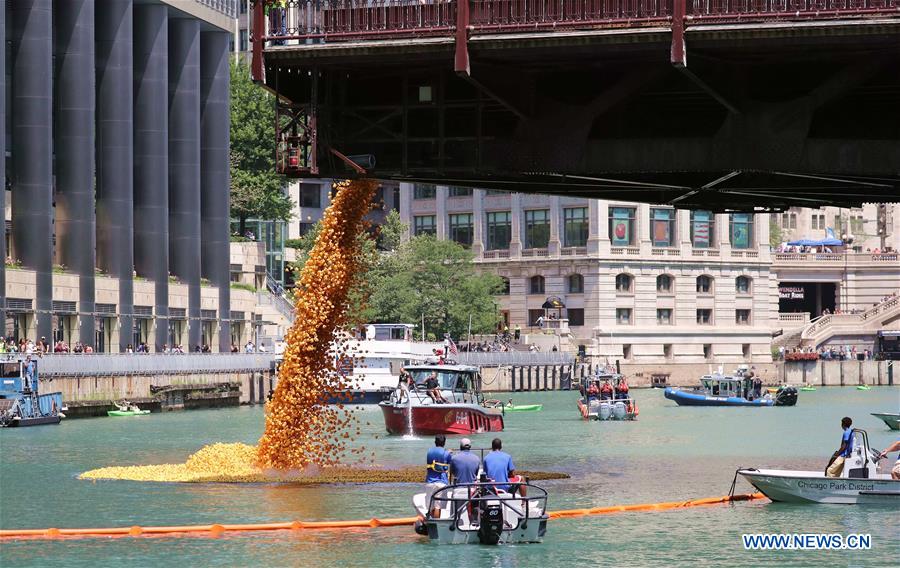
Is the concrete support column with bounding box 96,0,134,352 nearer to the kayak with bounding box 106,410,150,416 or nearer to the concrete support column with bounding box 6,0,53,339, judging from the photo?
the concrete support column with bounding box 6,0,53,339

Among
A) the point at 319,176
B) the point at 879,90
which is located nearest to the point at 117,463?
the point at 319,176

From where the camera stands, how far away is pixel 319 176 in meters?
42.5

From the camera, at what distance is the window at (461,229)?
182 metres

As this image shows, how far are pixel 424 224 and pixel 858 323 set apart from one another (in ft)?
143

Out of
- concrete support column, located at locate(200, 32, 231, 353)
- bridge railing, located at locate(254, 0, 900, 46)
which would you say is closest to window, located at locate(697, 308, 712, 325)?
concrete support column, located at locate(200, 32, 231, 353)

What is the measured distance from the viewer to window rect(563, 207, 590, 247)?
174750 millimetres

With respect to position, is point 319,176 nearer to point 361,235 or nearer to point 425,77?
point 425,77

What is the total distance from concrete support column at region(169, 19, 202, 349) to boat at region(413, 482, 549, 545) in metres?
92.7

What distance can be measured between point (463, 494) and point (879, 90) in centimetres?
1217

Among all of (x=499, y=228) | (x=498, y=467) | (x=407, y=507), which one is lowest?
(x=407, y=507)

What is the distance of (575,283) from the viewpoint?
575ft

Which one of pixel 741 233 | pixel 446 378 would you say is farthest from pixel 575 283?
pixel 446 378

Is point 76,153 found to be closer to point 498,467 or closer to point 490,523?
point 498,467

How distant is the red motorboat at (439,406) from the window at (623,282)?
91.8 m
